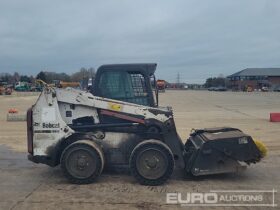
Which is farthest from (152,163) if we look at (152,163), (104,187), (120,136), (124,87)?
(124,87)

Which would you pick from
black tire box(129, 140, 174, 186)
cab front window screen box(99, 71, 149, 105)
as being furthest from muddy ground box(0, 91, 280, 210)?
cab front window screen box(99, 71, 149, 105)

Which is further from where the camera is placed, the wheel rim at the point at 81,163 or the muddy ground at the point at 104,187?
the wheel rim at the point at 81,163

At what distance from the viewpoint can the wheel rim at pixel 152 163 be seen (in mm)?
9023

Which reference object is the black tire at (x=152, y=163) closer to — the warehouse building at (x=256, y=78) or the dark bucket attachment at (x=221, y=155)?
the dark bucket attachment at (x=221, y=155)

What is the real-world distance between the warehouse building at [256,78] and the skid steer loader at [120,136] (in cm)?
15409

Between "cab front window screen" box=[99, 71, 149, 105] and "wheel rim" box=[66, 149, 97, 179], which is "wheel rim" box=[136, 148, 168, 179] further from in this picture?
"cab front window screen" box=[99, 71, 149, 105]

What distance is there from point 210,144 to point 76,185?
2.76 meters

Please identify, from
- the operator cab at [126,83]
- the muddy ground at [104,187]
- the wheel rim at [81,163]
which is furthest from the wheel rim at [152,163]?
the operator cab at [126,83]

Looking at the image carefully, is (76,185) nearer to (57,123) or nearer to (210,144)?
(57,123)

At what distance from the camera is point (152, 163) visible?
29.6ft

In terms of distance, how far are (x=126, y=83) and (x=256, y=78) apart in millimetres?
168471

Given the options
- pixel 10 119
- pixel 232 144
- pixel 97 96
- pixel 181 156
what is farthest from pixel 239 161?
pixel 10 119

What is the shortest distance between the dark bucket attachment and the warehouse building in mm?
154128

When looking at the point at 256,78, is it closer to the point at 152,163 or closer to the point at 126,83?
the point at 126,83
